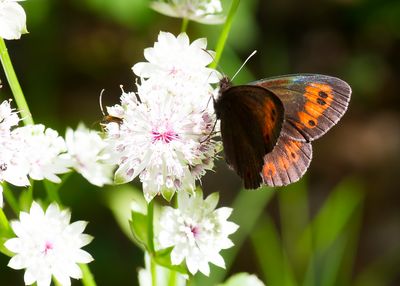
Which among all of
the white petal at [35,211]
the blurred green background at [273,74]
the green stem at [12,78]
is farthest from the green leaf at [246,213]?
the green stem at [12,78]

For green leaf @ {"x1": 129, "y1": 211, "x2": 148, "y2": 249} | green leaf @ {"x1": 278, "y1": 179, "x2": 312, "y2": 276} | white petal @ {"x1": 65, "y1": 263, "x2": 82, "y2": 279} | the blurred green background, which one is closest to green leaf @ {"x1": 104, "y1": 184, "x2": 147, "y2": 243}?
the blurred green background

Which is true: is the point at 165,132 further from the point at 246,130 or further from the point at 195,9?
the point at 195,9

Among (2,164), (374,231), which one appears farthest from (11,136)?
(374,231)

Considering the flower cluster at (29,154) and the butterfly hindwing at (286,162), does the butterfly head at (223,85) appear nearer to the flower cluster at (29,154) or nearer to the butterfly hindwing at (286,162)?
the butterfly hindwing at (286,162)

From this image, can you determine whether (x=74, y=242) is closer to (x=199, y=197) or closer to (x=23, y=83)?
(x=199, y=197)

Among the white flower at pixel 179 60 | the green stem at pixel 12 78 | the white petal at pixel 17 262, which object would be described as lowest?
the white petal at pixel 17 262

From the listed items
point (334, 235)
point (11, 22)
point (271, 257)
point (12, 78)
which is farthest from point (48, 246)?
point (334, 235)

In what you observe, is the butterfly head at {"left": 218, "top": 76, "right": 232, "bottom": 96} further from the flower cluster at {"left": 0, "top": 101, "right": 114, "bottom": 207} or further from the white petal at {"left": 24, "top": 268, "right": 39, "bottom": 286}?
the white petal at {"left": 24, "top": 268, "right": 39, "bottom": 286}
